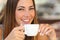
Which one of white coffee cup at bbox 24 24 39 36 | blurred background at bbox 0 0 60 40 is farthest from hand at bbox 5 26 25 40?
blurred background at bbox 0 0 60 40

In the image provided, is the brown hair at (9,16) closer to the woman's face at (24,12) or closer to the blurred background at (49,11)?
the woman's face at (24,12)

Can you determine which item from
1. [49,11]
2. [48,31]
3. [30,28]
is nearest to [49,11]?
[49,11]

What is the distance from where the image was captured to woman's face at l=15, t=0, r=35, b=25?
40.6 inches

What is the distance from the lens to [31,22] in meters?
1.07

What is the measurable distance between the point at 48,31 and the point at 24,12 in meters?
0.20

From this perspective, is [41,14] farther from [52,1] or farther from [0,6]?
[0,6]

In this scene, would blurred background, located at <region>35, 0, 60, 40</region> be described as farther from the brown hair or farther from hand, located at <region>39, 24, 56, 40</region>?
the brown hair

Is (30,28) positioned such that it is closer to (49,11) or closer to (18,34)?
(18,34)

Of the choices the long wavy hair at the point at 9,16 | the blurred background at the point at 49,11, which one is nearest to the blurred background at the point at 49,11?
the blurred background at the point at 49,11

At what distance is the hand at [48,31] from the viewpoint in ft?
3.31

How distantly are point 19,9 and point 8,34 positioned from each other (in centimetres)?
18

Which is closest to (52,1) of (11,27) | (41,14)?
(41,14)

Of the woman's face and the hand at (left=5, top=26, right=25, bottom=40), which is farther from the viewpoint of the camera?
the woman's face

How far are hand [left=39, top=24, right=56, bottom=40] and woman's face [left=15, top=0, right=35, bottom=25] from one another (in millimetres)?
101
